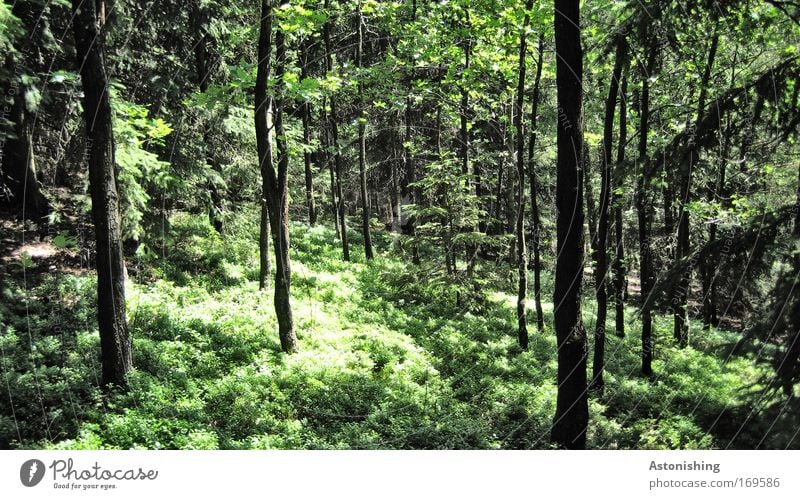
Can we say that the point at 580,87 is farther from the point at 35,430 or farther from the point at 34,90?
the point at 34,90

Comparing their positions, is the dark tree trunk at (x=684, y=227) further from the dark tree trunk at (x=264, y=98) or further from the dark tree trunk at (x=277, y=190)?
the dark tree trunk at (x=264, y=98)

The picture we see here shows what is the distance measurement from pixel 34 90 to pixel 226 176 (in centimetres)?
660

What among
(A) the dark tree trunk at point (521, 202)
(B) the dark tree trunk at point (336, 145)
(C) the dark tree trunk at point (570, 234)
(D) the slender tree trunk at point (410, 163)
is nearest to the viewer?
(C) the dark tree trunk at point (570, 234)

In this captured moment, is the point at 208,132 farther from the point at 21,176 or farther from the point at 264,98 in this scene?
the point at 264,98

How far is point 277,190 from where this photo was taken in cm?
1126

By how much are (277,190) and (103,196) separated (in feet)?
12.6

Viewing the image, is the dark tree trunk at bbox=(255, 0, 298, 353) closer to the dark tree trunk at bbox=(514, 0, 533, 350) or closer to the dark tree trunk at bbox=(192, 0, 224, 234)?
the dark tree trunk at bbox=(192, 0, 224, 234)

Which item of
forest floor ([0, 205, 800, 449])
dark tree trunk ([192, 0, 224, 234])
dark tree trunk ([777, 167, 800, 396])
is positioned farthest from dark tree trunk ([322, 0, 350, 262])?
dark tree trunk ([777, 167, 800, 396])

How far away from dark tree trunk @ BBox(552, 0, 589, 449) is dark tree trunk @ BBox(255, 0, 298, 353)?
19.1ft

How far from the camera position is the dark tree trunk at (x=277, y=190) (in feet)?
34.8

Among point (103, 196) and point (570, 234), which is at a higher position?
point (103, 196)

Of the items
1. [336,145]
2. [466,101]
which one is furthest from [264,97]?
[336,145]
